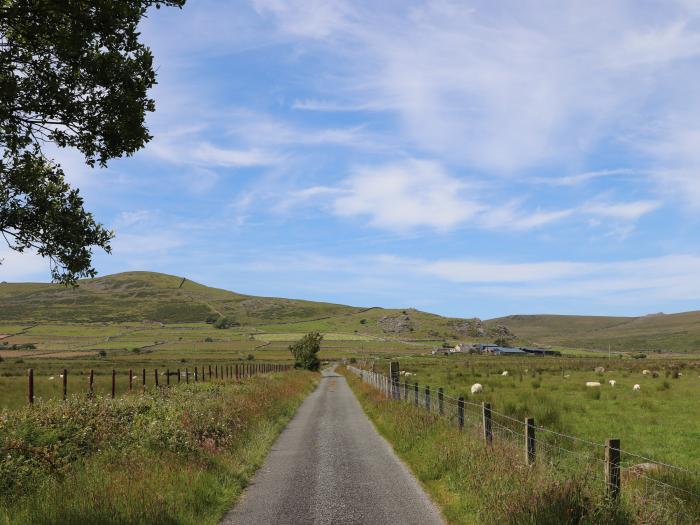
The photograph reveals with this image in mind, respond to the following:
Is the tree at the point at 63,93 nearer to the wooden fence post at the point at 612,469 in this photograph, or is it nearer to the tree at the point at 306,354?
the wooden fence post at the point at 612,469

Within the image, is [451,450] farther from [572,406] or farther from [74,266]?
[572,406]

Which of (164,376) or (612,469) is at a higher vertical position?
(612,469)

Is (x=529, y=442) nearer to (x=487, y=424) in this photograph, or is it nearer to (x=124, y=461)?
(x=487, y=424)

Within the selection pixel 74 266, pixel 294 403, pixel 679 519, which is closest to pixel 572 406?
pixel 294 403

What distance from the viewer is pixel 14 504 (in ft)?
28.6

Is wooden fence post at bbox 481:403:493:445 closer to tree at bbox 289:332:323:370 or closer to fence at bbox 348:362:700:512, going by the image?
fence at bbox 348:362:700:512

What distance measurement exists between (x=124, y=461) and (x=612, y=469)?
8.84 metres

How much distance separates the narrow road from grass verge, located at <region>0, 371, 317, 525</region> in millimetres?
594

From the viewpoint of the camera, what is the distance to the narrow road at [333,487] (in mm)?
9453

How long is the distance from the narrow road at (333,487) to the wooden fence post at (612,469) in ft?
8.87

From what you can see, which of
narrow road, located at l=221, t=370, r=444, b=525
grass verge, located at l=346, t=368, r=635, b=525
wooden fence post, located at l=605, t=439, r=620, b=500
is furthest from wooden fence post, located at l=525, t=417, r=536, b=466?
wooden fence post, located at l=605, t=439, r=620, b=500

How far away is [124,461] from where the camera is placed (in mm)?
11328

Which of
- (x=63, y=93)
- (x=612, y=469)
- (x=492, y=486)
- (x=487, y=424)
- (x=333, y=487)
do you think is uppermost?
(x=63, y=93)

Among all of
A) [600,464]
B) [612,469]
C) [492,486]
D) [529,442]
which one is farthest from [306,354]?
[612,469]
